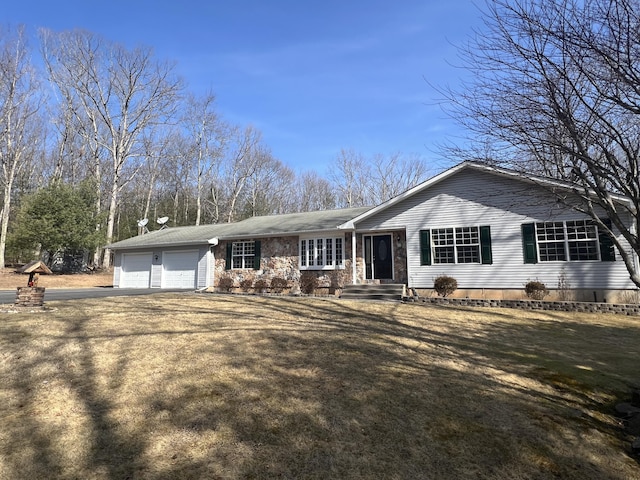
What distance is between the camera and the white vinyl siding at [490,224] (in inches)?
461

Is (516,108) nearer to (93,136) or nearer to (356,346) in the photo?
(356,346)

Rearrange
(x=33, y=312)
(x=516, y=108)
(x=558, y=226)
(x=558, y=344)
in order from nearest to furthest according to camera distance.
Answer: (x=516, y=108), (x=558, y=344), (x=33, y=312), (x=558, y=226)

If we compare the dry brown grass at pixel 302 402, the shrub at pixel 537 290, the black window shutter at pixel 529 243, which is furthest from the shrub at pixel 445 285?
the dry brown grass at pixel 302 402

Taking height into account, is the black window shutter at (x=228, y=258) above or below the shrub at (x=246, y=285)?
above

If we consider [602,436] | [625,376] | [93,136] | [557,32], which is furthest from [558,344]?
[93,136]

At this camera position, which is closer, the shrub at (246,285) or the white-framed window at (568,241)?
the white-framed window at (568,241)

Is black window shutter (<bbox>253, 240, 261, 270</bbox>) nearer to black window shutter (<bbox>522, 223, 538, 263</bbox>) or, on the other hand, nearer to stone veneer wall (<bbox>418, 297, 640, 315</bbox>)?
stone veneer wall (<bbox>418, 297, 640, 315</bbox>)

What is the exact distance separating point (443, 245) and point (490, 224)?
174 centimetres

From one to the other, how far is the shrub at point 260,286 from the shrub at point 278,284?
0.40m

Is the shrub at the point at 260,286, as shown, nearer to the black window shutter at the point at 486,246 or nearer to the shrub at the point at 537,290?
the black window shutter at the point at 486,246

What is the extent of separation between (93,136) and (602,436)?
36146 millimetres

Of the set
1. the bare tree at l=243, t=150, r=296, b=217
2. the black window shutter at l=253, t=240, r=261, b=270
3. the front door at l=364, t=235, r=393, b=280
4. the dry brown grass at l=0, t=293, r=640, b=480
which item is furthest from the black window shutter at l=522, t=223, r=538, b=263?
the bare tree at l=243, t=150, r=296, b=217

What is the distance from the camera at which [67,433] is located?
334 cm

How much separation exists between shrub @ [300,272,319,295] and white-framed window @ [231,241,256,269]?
307cm
